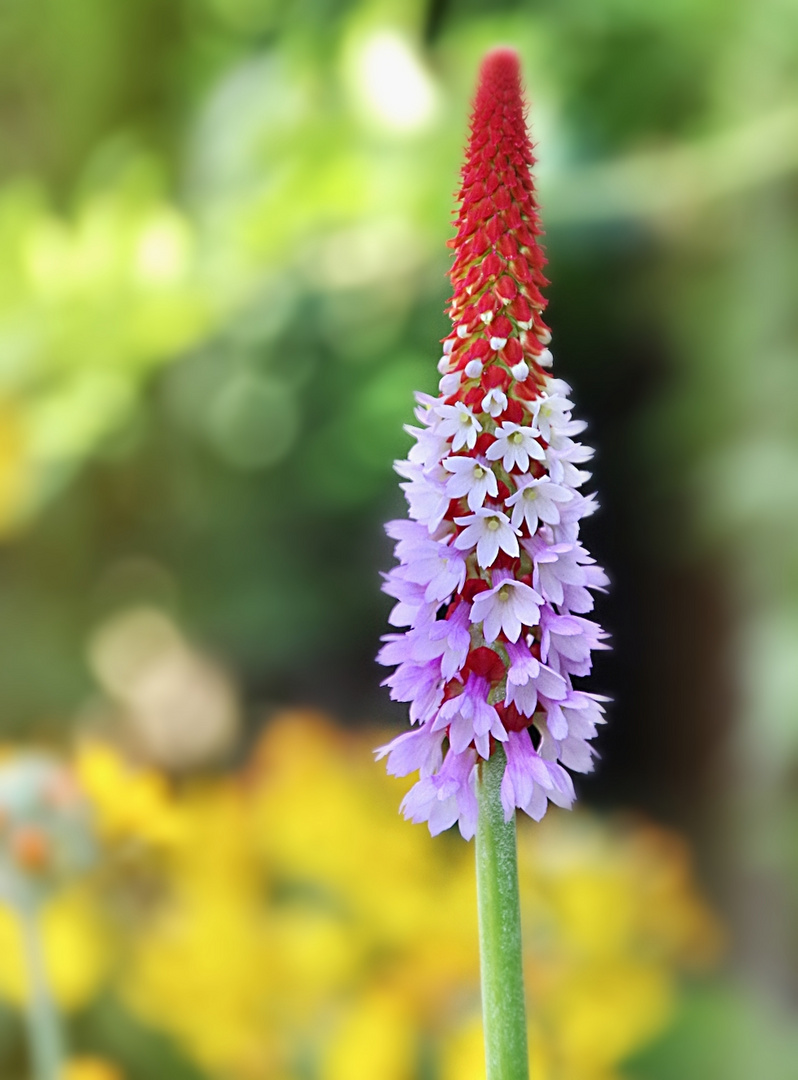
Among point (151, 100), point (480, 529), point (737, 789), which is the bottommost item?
point (480, 529)

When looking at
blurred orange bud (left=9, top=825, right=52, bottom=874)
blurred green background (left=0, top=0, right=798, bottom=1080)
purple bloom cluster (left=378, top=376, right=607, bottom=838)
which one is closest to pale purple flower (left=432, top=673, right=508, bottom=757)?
purple bloom cluster (left=378, top=376, right=607, bottom=838)

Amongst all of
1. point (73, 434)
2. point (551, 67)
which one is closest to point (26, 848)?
point (73, 434)

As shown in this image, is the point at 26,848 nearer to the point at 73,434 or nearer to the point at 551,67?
the point at 73,434

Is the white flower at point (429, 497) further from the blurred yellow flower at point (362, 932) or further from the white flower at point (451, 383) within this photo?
the blurred yellow flower at point (362, 932)

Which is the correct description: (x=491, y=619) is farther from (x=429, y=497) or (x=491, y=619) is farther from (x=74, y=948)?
(x=74, y=948)

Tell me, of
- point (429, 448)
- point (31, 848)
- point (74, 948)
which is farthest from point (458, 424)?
point (74, 948)

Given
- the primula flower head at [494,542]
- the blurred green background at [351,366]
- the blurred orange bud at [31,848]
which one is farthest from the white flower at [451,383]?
the blurred green background at [351,366]

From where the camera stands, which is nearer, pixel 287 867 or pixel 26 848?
pixel 26 848
